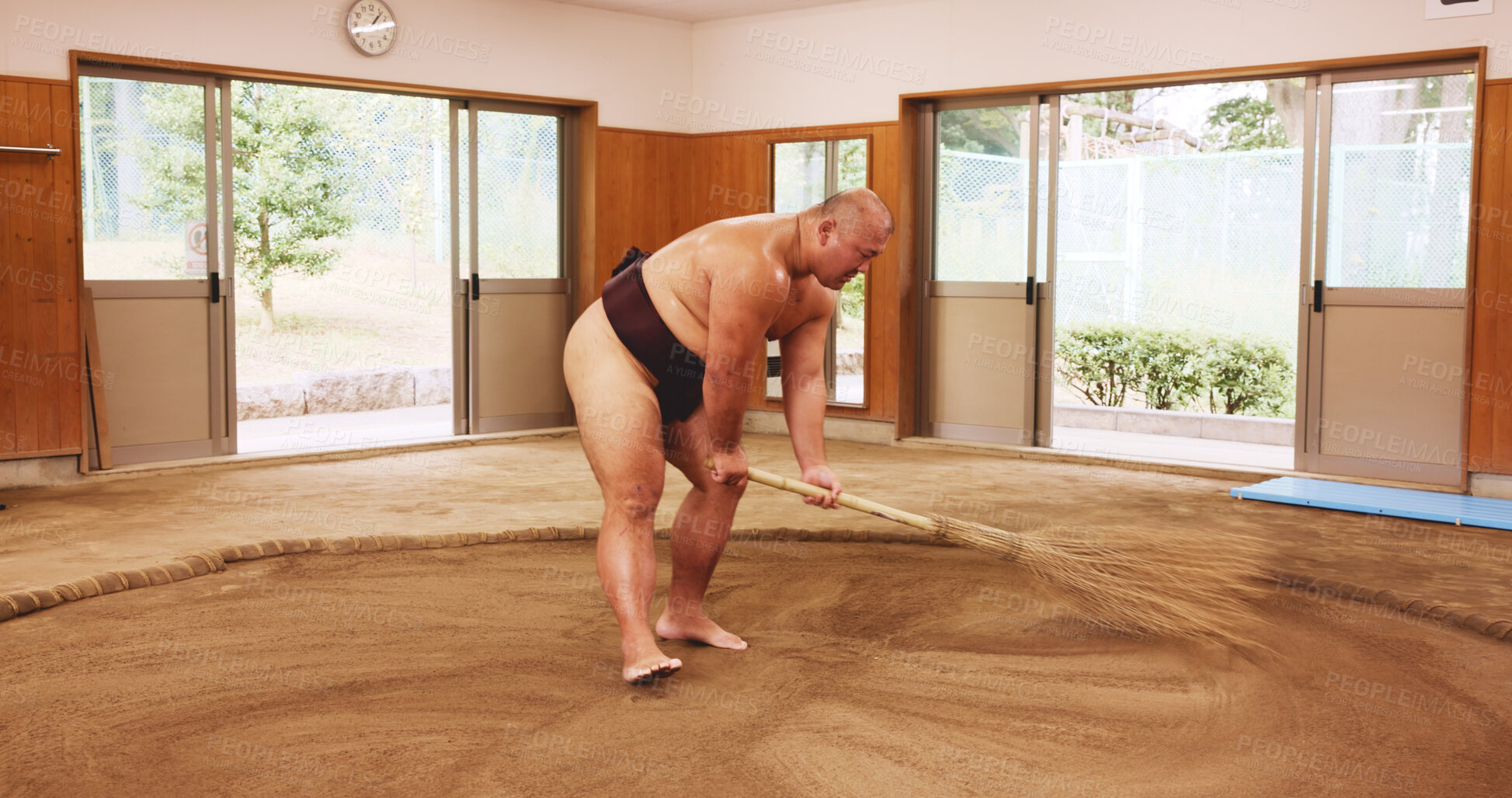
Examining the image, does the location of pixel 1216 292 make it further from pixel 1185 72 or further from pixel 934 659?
pixel 934 659

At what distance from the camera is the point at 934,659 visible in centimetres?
290

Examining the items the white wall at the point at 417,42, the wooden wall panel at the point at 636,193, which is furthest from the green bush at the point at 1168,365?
the white wall at the point at 417,42

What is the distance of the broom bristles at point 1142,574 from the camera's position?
302cm

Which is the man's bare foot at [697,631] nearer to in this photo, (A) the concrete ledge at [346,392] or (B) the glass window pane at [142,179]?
(B) the glass window pane at [142,179]

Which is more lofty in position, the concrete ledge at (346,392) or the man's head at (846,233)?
the man's head at (846,233)

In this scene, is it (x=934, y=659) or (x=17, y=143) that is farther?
(x=17, y=143)


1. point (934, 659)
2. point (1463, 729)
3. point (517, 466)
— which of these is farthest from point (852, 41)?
point (1463, 729)

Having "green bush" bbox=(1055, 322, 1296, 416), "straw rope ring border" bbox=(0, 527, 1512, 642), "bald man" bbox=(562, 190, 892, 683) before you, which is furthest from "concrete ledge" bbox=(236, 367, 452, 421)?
"bald man" bbox=(562, 190, 892, 683)

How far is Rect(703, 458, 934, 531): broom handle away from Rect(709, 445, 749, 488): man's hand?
29 mm

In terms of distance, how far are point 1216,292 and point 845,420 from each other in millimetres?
3766

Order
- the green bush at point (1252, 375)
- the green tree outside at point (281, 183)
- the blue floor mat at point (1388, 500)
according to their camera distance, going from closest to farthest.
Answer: the blue floor mat at point (1388, 500), the green bush at point (1252, 375), the green tree outside at point (281, 183)

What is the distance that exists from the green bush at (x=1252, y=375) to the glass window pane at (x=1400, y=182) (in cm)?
319

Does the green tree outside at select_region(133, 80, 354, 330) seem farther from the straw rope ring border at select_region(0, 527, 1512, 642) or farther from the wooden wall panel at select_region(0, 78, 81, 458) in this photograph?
the straw rope ring border at select_region(0, 527, 1512, 642)

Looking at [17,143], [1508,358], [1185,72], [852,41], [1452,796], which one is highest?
[852,41]
